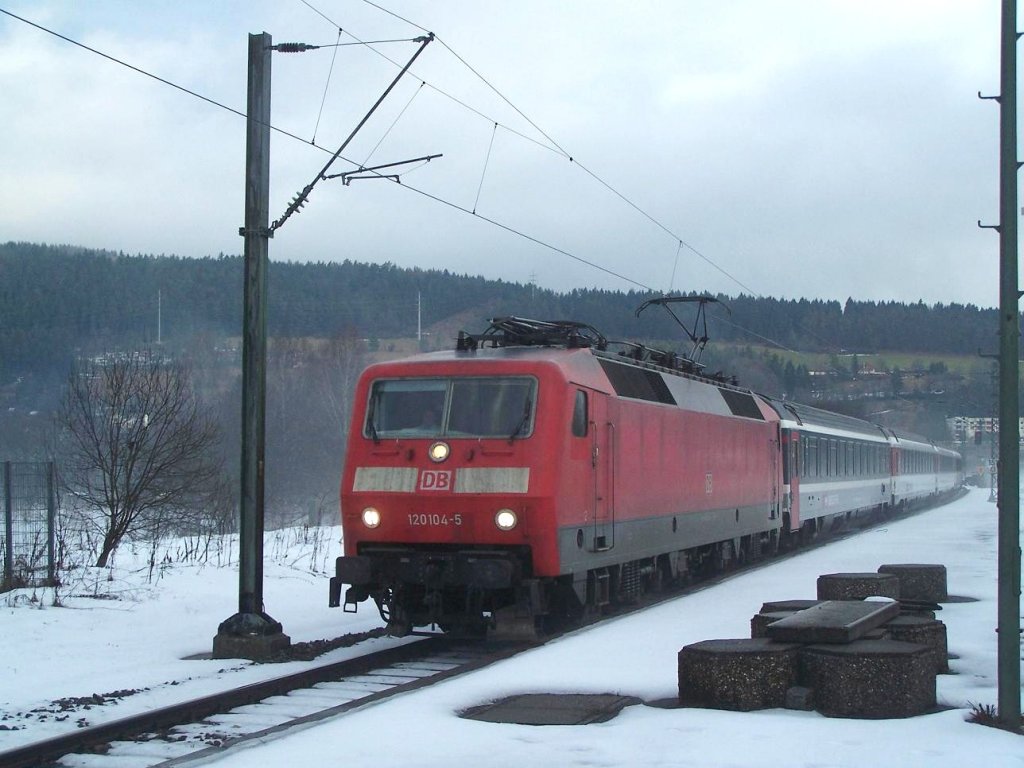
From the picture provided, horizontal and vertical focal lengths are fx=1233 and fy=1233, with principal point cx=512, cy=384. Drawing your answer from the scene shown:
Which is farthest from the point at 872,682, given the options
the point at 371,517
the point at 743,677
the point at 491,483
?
the point at 371,517

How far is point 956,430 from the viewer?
13938cm

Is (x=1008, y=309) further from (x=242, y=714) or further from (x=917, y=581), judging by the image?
(x=917, y=581)

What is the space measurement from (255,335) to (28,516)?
665cm

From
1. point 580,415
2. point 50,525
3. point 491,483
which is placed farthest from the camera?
point 50,525

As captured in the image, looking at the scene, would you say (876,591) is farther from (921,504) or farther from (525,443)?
(921,504)

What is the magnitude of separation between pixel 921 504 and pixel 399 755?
179ft

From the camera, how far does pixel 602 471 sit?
14633 millimetres

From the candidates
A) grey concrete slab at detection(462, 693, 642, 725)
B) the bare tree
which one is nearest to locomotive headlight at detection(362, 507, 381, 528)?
grey concrete slab at detection(462, 693, 642, 725)

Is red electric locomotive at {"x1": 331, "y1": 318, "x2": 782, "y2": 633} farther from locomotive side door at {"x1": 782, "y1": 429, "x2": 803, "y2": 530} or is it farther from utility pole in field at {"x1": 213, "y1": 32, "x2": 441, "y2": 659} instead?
locomotive side door at {"x1": 782, "y1": 429, "x2": 803, "y2": 530}

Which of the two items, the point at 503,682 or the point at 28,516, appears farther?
the point at 28,516

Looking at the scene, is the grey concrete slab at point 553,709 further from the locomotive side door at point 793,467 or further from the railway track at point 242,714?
the locomotive side door at point 793,467

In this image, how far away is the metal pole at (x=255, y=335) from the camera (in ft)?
43.0

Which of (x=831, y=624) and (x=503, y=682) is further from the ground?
(x=831, y=624)

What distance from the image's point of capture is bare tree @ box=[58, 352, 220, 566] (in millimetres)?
21641
